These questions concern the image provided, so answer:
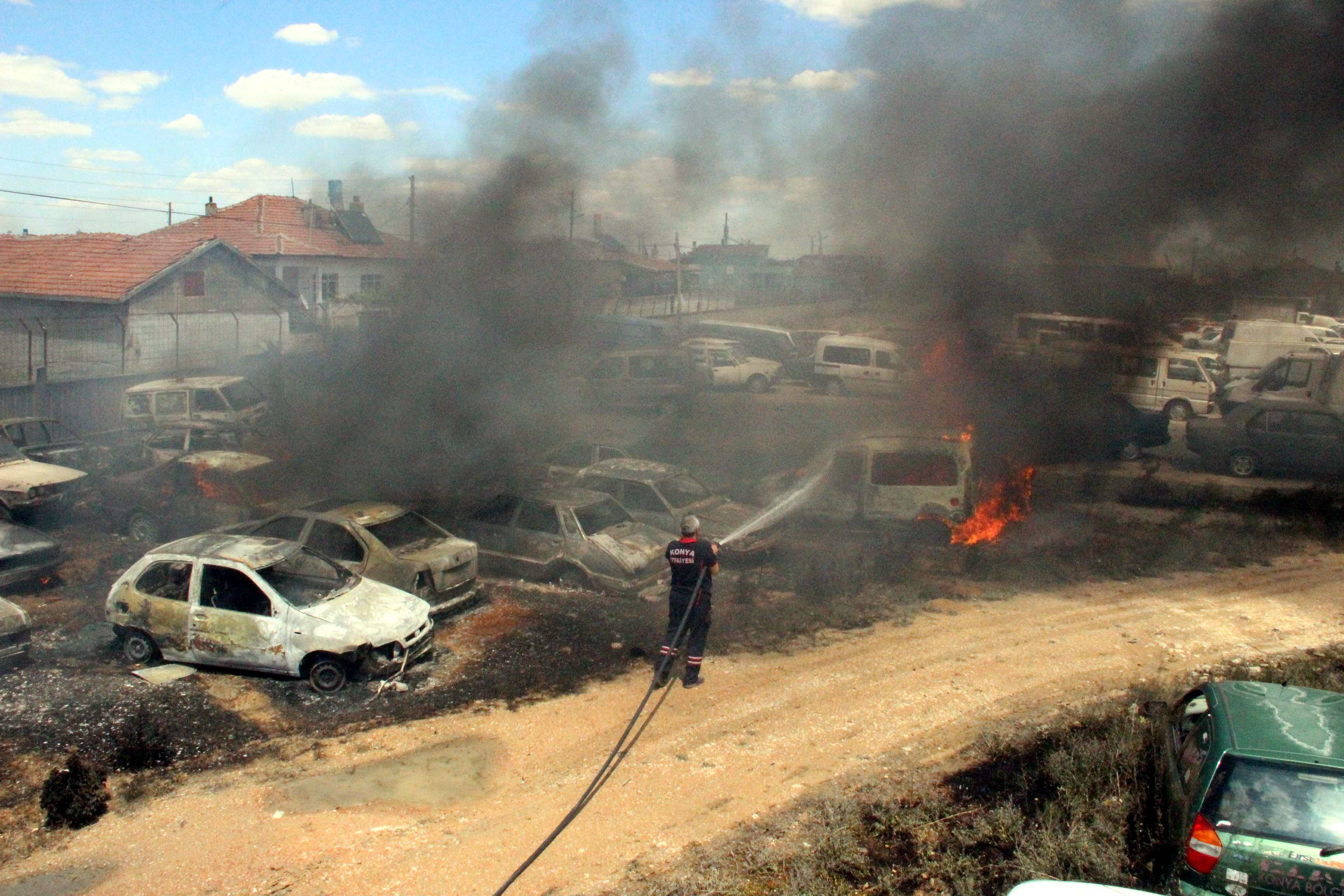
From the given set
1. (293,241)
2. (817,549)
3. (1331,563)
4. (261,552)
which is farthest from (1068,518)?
(293,241)

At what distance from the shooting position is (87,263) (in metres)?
22.4

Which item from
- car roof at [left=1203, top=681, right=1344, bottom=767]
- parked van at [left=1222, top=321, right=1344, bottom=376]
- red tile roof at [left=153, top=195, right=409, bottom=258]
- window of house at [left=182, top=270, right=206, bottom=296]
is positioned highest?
red tile roof at [left=153, top=195, right=409, bottom=258]

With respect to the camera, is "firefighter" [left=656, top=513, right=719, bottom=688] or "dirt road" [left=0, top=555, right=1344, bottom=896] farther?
"firefighter" [left=656, top=513, right=719, bottom=688]

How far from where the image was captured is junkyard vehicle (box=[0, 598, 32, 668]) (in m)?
7.43

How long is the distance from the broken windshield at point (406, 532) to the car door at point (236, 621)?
152 centimetres

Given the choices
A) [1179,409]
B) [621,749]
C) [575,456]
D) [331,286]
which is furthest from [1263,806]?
[331,286]

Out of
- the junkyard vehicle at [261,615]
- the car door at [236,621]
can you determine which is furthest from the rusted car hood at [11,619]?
the car door at [236,621]

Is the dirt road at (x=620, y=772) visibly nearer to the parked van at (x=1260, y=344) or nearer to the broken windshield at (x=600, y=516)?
the broken windshield at (x=600, y=516)

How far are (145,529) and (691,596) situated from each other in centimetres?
774

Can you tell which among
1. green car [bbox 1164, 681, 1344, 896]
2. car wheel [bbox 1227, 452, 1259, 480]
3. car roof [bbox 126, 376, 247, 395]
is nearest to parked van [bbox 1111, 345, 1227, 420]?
car wheel [bbox 1227, 452, 1259, 480]

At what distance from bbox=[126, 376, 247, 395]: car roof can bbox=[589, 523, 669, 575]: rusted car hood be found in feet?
29.0

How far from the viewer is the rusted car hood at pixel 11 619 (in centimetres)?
745

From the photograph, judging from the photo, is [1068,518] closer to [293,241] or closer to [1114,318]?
[1114,318]

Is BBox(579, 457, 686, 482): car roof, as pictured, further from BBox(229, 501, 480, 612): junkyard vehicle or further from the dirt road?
the dirt road
